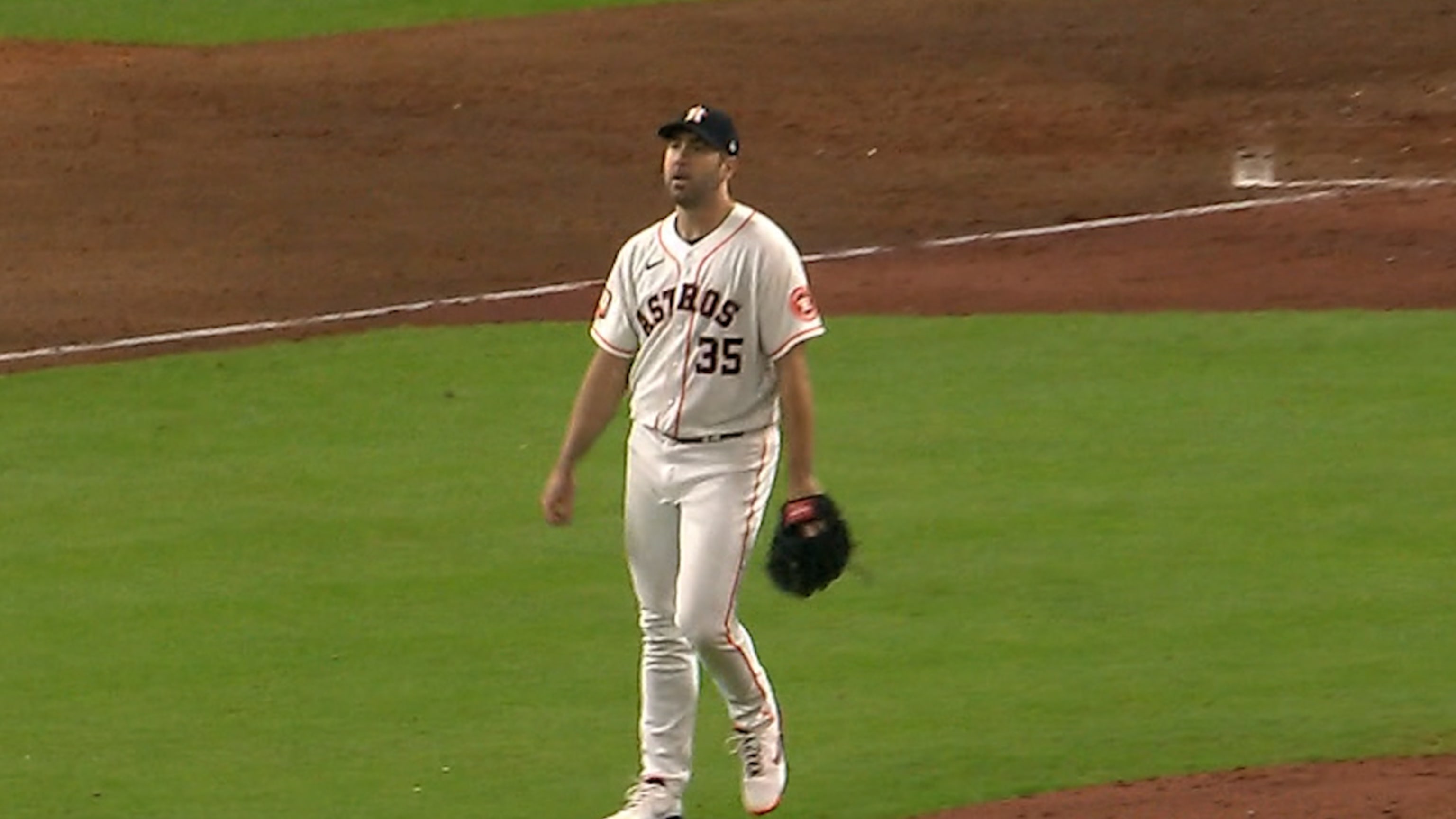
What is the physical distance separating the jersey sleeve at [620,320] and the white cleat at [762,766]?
1.08 metres

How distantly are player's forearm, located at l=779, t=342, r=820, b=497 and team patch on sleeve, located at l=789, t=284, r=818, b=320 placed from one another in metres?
0.09

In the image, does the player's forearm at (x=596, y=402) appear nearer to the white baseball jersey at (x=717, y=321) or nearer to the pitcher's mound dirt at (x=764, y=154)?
the white baseball jersey at (x=717, y=321)

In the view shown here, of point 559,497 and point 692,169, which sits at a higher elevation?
point 692,169

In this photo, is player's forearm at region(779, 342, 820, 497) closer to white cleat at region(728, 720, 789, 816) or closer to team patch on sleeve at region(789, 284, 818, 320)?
team patch on sleeve at region(789, 284, 818, 320)

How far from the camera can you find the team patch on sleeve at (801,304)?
24.1ft

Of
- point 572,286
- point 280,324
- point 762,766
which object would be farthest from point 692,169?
point 572,286

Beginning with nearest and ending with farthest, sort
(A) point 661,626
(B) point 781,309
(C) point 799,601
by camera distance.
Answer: (B) point 781,309
(A) point 661,626
(C) point 799,601

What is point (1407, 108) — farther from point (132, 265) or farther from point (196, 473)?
point (196, 473)

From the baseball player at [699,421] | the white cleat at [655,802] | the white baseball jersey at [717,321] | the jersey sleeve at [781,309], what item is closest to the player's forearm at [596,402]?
the baseball player at [699,421]

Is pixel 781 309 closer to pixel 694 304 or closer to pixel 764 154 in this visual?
pixel 694 304

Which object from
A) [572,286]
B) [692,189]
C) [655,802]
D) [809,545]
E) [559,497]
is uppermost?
[692,189]

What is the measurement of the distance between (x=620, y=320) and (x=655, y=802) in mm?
1297

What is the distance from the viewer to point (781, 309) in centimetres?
734

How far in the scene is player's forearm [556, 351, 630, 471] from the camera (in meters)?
7.70
